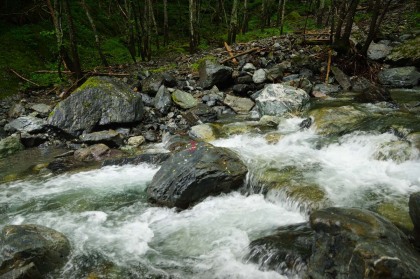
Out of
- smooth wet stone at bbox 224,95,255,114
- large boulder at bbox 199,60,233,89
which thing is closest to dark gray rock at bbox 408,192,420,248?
smooth wet stone at bbox 224,95,255,114

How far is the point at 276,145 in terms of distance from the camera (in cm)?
886

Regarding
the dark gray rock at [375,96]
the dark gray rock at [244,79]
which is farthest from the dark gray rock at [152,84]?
the dark gray rock at [375,96]

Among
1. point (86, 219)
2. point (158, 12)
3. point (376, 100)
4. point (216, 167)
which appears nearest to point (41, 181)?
point (86, 219)

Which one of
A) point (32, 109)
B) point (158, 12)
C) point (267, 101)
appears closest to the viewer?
point (267, 101)

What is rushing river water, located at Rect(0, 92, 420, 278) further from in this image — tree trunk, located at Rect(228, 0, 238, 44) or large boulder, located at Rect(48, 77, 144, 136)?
tree trunk, located at Rect(228, 0, 238, 44)

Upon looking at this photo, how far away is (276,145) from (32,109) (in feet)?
30.2

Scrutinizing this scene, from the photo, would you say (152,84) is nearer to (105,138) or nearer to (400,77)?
(105,138)

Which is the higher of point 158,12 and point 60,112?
point 158,12

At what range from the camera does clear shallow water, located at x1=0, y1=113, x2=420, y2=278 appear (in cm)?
481

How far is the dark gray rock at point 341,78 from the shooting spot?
12.7 metres

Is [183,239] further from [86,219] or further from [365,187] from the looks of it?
[365,187]

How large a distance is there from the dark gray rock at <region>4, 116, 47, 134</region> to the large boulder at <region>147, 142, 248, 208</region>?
5866 mm

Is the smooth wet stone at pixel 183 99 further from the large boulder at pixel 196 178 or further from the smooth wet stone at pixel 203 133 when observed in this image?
the large boulder at pixel 196 178

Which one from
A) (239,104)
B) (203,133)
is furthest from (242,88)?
(203,133)
